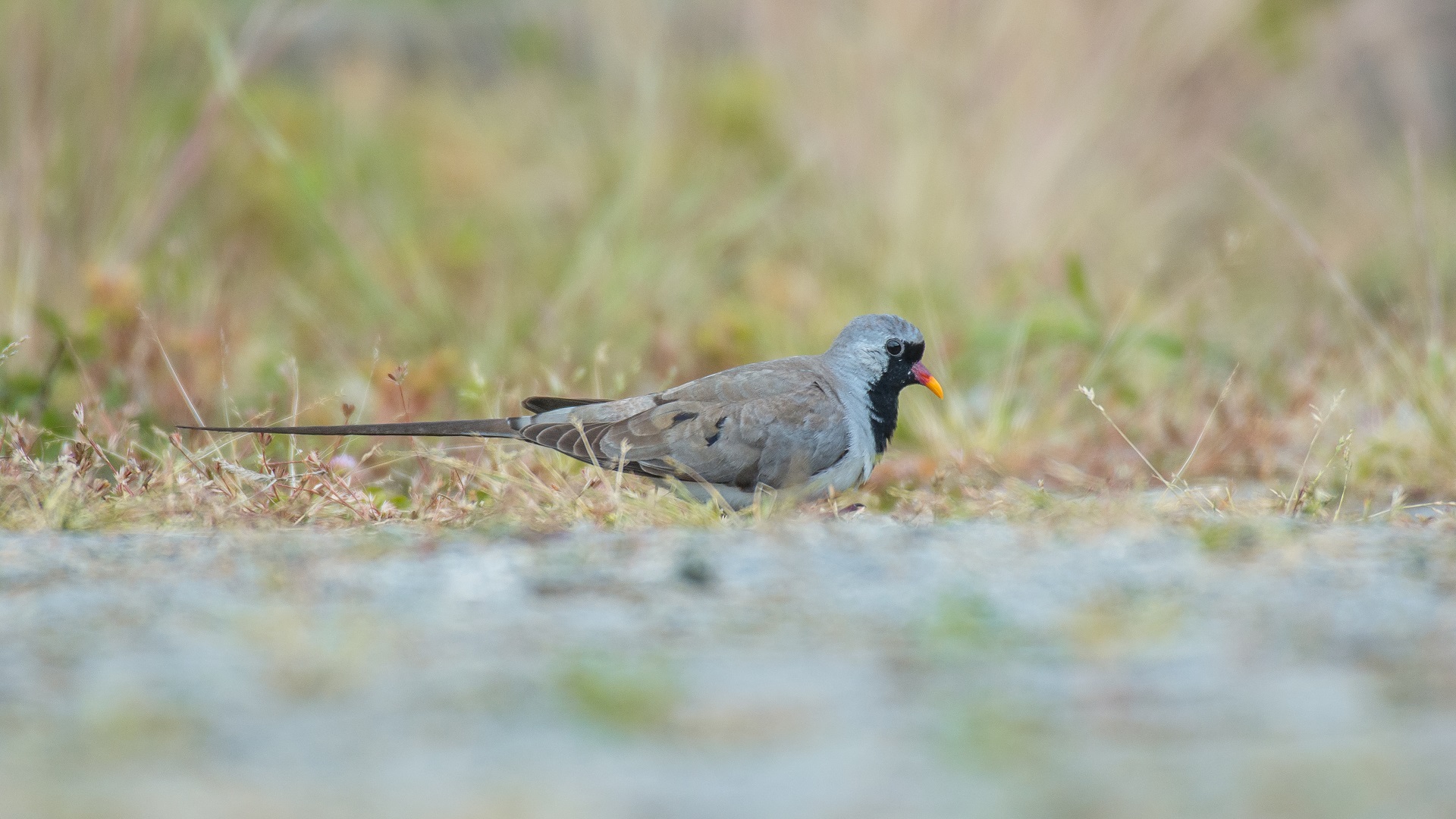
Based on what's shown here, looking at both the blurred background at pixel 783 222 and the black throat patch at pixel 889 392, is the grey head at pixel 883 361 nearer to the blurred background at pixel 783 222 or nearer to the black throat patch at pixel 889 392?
the black throat patch at pixel 889 392

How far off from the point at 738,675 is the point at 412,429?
2.00m

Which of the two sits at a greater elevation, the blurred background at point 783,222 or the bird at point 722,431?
the blurred background at point 783,222

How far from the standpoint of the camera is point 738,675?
7.36 ft

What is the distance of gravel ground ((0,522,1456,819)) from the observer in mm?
1853

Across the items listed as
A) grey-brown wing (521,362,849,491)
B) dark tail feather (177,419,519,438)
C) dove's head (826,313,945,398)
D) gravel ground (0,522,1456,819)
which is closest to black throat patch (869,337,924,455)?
dove's head (826,313,945,398)

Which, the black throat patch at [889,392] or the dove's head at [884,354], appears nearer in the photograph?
the black throat patch at [889,392]

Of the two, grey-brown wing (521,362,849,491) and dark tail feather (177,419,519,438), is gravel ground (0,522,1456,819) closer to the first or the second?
Result: dark tail feather (177,419,519,438)

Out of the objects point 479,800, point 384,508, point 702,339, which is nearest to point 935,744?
point 479,800

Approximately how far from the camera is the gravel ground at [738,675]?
1.85 m

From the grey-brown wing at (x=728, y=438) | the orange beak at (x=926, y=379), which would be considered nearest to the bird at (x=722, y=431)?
the grey-brown wing at (x=728, y=438)

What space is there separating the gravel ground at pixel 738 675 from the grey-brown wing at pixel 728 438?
1.06 m

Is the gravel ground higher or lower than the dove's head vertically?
lower

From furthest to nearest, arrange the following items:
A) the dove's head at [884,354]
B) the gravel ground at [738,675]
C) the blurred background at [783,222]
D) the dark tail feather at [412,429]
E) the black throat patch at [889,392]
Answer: the blurred background at [783,222], the dove's head at [884,354], the black throat patch at [889,392], the dark tail feather at [412,429], the gravel ground at [738,675]

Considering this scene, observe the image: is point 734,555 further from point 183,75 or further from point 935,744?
point 183,75
